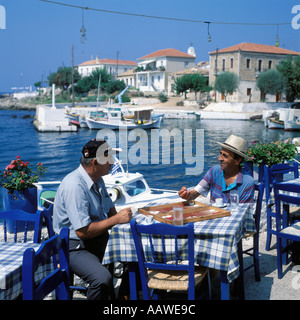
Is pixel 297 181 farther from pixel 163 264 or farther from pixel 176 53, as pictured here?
pixel 176 53

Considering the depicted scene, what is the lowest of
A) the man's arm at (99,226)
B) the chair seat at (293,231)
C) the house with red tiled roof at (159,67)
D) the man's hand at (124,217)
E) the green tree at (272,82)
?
the chair seat at (293,231)

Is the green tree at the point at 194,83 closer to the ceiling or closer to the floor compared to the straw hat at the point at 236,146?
closer to the ceiling

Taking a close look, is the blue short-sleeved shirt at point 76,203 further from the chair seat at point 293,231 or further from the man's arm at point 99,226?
the chair seat at point 293,231

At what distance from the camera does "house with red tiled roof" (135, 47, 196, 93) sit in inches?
2751

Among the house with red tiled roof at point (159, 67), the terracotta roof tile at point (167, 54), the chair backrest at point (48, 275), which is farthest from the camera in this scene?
the terracotta roof tile at point (167, 54)

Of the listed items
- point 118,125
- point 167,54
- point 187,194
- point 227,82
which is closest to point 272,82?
point 227,82

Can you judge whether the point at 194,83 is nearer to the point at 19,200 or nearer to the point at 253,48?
the point at 253,48

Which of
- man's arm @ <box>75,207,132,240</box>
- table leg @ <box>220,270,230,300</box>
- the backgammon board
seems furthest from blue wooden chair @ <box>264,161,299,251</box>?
man's arm @ <box>75,207,132,240</box>

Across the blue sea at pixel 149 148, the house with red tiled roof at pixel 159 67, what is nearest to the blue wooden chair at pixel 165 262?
the blue sea at pixel 149 148

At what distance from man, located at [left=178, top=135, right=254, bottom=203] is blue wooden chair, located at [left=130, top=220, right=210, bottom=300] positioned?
0.90 metres

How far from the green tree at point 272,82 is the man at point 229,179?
47215 mm

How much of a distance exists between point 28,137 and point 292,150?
31.0 metres

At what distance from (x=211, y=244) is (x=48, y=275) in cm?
103

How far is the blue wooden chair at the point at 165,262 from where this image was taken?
7.94ft
